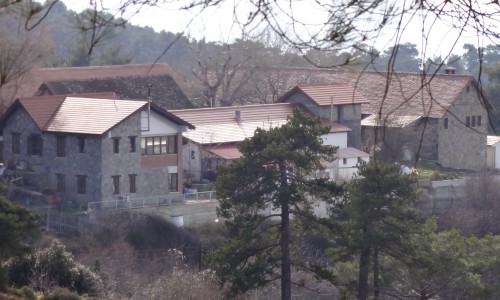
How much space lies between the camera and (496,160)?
28.9 m

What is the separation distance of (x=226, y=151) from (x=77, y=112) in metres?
3.84

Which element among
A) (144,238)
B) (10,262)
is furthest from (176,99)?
(10,262)

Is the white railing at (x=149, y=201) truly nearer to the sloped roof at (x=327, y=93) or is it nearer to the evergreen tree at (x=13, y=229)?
the sloped roof at (x=327, y=93)

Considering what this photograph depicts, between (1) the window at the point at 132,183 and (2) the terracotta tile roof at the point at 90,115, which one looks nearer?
(2) the terracotta tile roof at the point at 90,115

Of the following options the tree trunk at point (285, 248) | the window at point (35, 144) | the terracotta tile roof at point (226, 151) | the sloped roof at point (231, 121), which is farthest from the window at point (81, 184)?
the tree trunk at point (285, 248)

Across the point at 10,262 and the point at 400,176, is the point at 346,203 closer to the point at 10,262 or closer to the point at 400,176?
the point at 400,176

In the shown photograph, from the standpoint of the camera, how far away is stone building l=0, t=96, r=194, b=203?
890 inches

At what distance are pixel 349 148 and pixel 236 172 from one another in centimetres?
1180

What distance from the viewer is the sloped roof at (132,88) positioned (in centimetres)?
2784

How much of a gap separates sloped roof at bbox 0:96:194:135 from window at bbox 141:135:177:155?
0.54m

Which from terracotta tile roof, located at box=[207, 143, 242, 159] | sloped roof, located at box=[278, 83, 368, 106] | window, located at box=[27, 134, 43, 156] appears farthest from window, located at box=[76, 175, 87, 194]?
sloped roof, located at box=[278, 83, 368, 106]

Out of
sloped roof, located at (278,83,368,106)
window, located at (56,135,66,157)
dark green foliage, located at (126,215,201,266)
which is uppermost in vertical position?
sloped roof, located at (278,83,368,106)

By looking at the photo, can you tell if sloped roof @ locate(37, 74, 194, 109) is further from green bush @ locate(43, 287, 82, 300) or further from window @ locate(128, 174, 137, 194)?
green bush @ locate(43, 287, 82, 300)

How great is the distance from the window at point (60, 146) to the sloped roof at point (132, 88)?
4.39m
